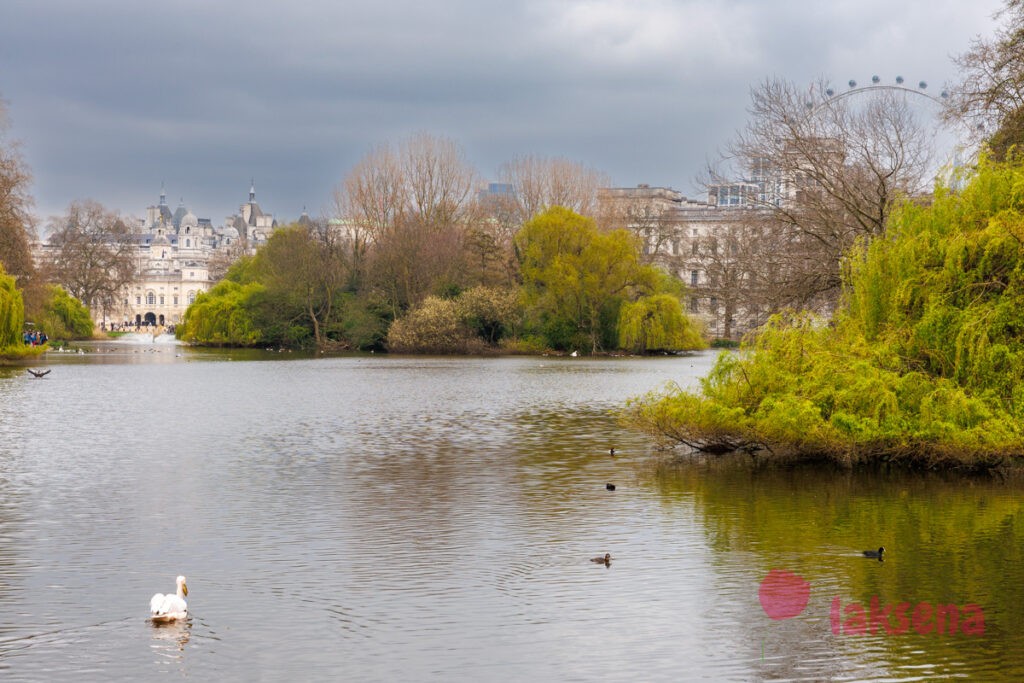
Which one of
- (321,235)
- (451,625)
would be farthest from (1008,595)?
(321,235)

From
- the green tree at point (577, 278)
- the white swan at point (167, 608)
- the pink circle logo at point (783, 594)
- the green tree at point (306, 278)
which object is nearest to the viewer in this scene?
the white swan at point (167, 608)

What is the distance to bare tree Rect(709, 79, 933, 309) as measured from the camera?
92.6 ft

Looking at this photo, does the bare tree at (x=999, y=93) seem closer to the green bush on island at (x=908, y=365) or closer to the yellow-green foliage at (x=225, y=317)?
the green bush on island at (x=908, y=365)

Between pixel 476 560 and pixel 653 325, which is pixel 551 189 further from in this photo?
pixel 476 560

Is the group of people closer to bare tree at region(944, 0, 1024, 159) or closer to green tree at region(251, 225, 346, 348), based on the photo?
green tree at region(251, 225, 346, 348)

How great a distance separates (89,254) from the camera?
98.2 metres

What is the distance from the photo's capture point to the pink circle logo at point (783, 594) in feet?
35.0

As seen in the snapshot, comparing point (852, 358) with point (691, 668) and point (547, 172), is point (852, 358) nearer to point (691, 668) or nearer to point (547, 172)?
point (691, 668)

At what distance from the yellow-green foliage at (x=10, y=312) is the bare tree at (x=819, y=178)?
30.2 meters

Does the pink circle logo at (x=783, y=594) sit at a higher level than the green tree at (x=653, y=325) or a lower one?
lower

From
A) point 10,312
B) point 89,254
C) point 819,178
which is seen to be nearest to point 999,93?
point 819,178

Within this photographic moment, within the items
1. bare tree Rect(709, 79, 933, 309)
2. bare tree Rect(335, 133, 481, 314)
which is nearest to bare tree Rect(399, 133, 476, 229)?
bare tree Rect(335, 133, 481, 314)

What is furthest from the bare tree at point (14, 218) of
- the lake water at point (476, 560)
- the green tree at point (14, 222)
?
the lake water at point (476, 560)

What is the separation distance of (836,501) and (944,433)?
231cm
